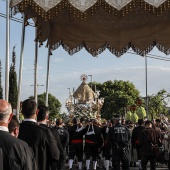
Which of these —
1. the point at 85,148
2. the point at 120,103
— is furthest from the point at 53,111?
the point at 85,148

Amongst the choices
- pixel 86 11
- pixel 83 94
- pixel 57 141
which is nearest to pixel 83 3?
pixel 86 11

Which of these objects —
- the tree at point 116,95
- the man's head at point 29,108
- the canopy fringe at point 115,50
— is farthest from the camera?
the tree at point 116,95

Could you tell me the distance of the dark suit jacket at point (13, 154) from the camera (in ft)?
12.0

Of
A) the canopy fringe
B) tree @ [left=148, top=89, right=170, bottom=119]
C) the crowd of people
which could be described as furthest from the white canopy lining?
tree @ [left=148, top=89, right=170, bottom=119]

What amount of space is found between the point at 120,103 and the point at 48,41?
72.3m

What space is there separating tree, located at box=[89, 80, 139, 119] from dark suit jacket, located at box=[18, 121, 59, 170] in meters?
79.0

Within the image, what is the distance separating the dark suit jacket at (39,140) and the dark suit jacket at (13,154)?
7.45 feet

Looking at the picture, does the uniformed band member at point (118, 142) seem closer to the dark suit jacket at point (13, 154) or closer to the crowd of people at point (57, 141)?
the crowd of people at point (57, 141)

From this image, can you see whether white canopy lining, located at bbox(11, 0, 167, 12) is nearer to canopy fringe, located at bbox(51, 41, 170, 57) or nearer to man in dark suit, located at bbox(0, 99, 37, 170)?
canopy fringe, located at bbox(51, 41, 170, 57)

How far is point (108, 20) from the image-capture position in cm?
1395

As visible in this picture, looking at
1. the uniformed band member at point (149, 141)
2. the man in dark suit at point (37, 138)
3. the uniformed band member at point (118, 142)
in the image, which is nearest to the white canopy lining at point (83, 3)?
the uniformed band member at point (149, 141)

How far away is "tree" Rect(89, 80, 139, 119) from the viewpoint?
282 ft

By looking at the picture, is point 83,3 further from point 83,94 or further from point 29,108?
point 83,94

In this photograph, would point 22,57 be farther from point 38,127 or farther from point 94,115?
point 94,115
